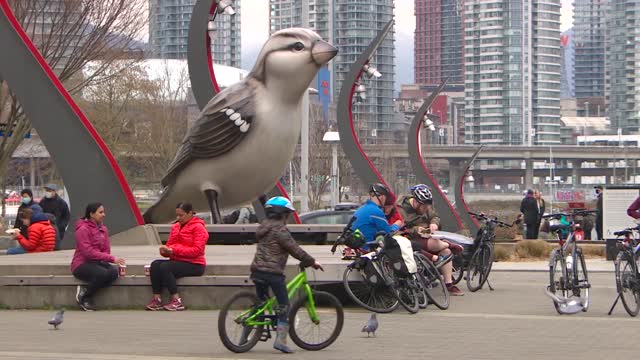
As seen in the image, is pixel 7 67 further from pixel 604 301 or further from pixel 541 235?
pixel 541 235

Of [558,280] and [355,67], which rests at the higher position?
[355,67]

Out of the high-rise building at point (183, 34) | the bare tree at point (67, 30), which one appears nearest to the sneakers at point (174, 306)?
the bare tree at point (67, 30)

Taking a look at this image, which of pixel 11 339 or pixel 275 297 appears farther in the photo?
pixel 11 339

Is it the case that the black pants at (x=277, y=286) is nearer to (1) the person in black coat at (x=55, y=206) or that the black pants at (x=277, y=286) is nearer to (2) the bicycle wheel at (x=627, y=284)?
(2) the bicycle wheel at (x=627, y=284)

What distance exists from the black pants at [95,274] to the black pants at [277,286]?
375 cm

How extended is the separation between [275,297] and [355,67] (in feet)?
62.8

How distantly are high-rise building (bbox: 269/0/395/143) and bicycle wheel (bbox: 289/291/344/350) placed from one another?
112 metres

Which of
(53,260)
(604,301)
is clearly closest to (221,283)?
(53,260)

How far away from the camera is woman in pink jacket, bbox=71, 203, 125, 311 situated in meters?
13.9

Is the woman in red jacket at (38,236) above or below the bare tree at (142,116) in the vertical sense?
below

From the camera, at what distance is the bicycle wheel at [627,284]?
44.9 feet

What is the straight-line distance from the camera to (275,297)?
1075 cm

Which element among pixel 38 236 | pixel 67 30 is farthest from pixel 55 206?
pixel 67 30

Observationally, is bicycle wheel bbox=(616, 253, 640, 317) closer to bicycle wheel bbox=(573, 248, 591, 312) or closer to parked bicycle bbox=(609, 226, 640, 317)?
parked bicycle bbox=(609, 226, 640, 317)
